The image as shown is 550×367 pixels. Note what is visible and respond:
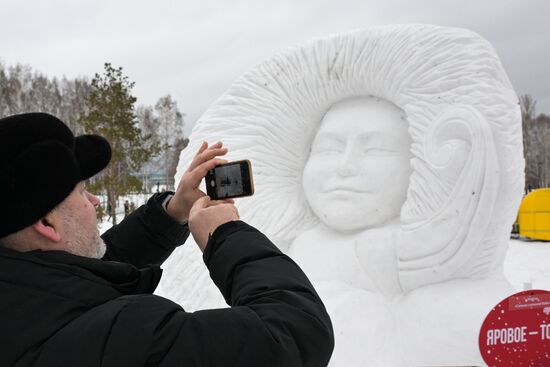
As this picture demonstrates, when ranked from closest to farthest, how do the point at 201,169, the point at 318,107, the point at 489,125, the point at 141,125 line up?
the point at 201,169 → the point at 489,125 → the point at 318,107 → the point at 141,125

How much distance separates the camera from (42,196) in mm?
879

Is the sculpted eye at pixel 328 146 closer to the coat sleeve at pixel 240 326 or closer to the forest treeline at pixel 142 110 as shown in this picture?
the coat sleeve at pixel 240 326

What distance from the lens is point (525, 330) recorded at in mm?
2004

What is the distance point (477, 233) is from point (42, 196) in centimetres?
187

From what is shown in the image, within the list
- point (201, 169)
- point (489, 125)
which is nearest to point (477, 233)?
point (489, 125)

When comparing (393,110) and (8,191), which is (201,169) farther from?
(393,110)

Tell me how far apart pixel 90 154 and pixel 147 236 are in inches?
15.4

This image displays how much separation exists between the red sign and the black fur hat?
5.63 ft

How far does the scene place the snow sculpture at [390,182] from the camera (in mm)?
2234

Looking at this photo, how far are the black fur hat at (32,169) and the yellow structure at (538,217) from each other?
8.79 metres

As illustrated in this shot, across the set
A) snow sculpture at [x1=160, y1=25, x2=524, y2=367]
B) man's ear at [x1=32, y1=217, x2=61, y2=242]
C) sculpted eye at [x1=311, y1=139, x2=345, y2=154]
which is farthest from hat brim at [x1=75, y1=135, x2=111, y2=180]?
sculpted eye at [x1=311, y1=139, x2=345, y2=154]

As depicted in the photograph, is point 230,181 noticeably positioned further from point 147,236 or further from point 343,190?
point 343,190

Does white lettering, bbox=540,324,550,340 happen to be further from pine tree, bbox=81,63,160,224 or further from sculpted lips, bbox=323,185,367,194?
pine tree, bbox=81,63,160,224

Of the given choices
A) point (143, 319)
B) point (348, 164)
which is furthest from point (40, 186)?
point (348, 164)
